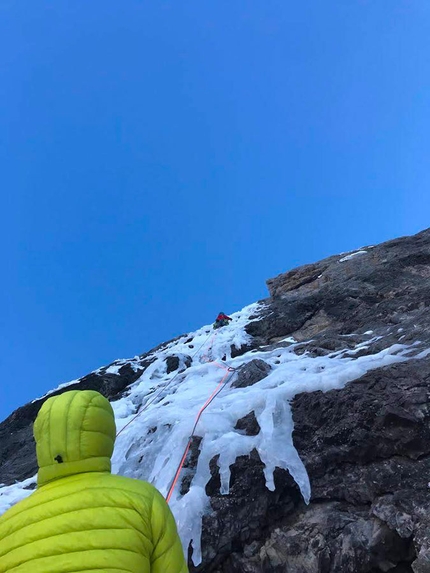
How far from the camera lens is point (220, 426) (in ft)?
17.3

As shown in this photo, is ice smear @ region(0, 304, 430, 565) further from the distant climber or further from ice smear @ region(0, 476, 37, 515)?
the distant climber

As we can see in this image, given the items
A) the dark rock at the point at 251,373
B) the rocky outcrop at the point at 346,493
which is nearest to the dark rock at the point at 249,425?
the rocky outcrop at the point at 346,493

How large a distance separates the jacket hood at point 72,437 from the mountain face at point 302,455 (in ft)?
6.95

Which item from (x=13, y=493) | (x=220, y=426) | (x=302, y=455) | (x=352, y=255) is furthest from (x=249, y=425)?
(x=352, y=255)

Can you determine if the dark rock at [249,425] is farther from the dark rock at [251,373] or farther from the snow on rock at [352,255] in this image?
the snow on rock at [352,255]

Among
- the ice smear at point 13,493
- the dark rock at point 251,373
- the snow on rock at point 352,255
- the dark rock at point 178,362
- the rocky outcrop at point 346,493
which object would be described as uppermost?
the snow on rock at point 352,255

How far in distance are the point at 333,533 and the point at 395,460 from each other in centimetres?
91

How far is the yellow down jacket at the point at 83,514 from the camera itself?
1.93 m

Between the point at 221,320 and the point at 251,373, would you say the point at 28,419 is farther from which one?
the point at 251,373

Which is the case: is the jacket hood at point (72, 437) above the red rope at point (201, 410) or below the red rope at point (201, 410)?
above

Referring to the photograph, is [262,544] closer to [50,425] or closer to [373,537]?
[373,537]

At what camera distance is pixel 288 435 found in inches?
187

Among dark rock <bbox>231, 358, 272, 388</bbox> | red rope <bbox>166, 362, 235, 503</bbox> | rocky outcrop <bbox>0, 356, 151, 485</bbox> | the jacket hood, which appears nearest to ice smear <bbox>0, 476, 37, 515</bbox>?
rocky outcrop <bbox>0, 356, 151, 485</bbox>

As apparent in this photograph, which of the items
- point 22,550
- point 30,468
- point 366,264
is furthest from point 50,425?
point 366,264
